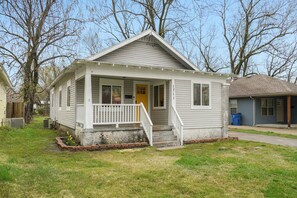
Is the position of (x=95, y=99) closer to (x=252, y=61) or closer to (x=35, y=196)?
(x=35, y=196)

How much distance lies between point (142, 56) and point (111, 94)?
2351 mm

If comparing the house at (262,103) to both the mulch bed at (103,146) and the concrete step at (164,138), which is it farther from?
the mulch bed at (103,146)

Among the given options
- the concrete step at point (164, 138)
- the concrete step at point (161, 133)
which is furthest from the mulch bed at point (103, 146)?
the concrete step at point (161, 133)

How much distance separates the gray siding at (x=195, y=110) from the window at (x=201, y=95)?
0.24 m

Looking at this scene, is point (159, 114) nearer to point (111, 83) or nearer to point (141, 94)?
point (141, 94)

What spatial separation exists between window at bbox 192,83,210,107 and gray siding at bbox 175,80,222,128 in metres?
0.24

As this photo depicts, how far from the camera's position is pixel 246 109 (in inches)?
834

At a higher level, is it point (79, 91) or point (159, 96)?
point (79, 91)

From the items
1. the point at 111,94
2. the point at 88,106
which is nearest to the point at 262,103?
the point at 111,94

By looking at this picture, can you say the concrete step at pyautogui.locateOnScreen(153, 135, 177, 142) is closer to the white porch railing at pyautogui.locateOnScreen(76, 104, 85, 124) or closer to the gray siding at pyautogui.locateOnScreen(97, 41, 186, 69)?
the white porch railing at pyautogui.locateOnScreen(76, 104, 85, 124)

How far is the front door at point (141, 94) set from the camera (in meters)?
12.5

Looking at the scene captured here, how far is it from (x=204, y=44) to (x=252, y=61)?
822cm

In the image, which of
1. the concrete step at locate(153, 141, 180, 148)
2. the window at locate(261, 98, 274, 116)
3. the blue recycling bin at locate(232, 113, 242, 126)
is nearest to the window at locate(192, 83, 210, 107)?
the concrete step at locate(153, 141, 180, 148)

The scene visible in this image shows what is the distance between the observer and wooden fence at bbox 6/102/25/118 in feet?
63.8
